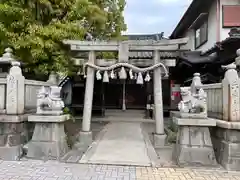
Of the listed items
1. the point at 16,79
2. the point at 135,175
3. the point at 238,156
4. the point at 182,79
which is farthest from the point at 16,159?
the point at 182,79

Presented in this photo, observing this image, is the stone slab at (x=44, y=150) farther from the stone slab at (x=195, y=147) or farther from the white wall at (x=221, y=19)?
the white wall at (x=221, y=19)

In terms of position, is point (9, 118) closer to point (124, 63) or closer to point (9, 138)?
point (9, 138)

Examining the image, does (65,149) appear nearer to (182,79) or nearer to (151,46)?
(151,46)

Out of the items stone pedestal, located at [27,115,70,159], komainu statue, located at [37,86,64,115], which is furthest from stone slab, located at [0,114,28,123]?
komainu statue, located at [37,86,64,115]

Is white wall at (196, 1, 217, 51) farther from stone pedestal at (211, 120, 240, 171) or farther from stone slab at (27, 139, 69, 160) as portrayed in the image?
stone slab at (27, 139, 69, 160)

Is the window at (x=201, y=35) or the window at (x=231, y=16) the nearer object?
the window at (x=231, y=16)

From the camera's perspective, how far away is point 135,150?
24.3 ft

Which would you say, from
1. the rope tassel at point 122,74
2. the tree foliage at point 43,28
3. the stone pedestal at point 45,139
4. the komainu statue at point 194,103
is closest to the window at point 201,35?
the tree foliage at point 43,28

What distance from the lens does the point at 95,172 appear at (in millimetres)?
5582

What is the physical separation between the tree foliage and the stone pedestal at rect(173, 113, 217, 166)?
441cm

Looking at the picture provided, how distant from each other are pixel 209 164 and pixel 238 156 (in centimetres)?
71

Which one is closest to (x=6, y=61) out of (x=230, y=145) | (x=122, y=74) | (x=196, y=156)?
(x=122, y=74)

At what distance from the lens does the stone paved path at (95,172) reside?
5.26 m

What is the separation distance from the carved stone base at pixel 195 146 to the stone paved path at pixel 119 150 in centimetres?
93
